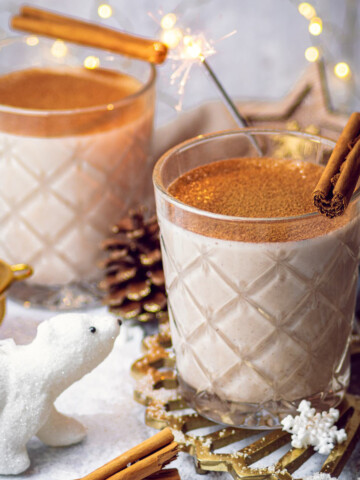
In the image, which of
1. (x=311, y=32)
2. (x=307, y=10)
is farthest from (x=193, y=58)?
(x=307, y=10)

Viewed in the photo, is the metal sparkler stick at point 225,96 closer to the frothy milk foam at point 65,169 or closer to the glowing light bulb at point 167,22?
the frothy milk foam at point 65,169

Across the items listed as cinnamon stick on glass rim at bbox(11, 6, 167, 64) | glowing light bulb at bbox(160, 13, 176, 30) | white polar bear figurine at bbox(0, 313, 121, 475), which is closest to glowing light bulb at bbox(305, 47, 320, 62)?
glowing light bulb at bbox(160, 13, 176, 30)

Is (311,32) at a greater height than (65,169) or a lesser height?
greater

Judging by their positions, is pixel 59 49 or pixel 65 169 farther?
pixel 59 49

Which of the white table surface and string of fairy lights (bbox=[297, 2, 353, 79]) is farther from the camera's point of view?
string of fairy lights (bbox=[297, 2, 353, 79])

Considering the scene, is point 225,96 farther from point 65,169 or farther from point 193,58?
point 65,169

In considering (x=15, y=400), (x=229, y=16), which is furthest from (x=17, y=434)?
(x=229, y=16)

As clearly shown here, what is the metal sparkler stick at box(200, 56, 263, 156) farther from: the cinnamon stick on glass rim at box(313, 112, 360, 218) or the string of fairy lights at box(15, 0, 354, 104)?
the cinnamon stick on glass rim at box(313, 112, 360, 218)
